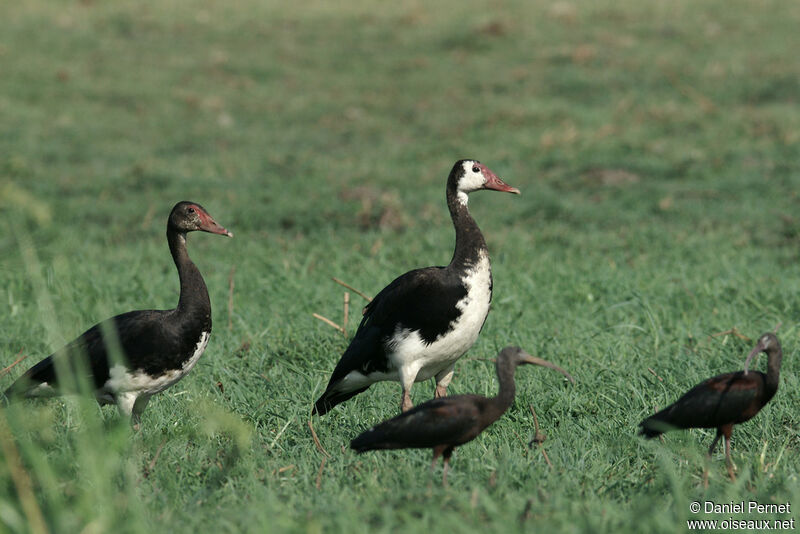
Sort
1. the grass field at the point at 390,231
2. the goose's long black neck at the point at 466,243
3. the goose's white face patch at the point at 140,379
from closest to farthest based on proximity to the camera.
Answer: the grass field at the point at 390,231 → the goose's white face patch at the point at 140,379 → the goose's long black neck at the point at 466,243

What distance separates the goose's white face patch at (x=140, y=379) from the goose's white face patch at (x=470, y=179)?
1.91 meters

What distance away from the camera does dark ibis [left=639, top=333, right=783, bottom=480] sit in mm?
4145

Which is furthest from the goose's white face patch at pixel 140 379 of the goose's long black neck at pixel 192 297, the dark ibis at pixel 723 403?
the dark ibis at pixel 723 403

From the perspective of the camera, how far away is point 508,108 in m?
15.8

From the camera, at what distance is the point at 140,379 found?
5.07 m

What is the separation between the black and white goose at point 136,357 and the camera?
5066 mm

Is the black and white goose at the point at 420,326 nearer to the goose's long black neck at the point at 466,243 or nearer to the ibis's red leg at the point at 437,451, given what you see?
the goose's long black neck at the point at 466,243

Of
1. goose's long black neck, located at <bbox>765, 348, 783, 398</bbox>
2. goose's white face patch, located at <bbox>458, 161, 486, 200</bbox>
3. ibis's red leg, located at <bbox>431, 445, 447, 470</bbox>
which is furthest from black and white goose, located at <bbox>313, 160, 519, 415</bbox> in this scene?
goose's long black neck, located at <bbox>765, 348, 783, 398</bbox>

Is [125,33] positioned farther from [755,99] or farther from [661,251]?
[661,251]

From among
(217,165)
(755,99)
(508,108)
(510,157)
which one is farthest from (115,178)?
(755,99)

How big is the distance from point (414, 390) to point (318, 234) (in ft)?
15.1

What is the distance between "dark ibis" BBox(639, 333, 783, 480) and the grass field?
→ 0.52 ft

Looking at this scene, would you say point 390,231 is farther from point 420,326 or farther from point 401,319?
point 420,326

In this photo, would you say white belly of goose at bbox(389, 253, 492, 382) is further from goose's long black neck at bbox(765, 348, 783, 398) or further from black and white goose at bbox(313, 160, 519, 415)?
goose's long black neck at bbox(765, 348, 783, 398)
